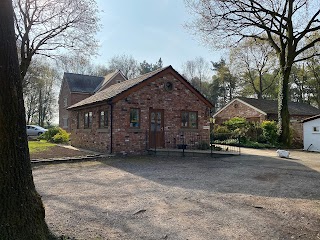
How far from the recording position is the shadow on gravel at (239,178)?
22.2ft

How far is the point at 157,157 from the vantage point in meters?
13.5

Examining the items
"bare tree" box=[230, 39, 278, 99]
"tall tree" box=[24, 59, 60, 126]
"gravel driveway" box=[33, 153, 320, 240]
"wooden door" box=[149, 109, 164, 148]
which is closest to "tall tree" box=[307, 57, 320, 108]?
"bare tree" box=[230, 39, 278, 99]

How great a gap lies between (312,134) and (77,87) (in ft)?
93.3

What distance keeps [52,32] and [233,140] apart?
16126 mm

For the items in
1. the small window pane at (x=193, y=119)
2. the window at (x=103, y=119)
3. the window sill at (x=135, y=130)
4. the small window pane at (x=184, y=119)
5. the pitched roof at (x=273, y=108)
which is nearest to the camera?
the window sill at (x=135, y=130)

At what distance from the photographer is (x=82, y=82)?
3725 cm

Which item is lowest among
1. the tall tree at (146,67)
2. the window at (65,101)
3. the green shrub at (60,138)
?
the green shrub at (60,138)

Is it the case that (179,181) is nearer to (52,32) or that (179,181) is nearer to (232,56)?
(52,32)

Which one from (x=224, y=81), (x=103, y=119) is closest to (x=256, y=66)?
(x=224, y=81)

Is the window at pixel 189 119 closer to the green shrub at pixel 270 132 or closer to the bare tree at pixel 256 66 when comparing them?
the green shrub at pixel 270 132

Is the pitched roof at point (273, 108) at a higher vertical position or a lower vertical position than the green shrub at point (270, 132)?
higher

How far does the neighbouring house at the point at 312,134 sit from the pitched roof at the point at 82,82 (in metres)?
26.9

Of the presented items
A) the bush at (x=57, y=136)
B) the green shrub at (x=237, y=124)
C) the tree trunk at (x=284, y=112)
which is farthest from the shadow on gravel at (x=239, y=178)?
the bush at (x=57, y=136)

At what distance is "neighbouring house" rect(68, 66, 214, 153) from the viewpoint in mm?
13922
